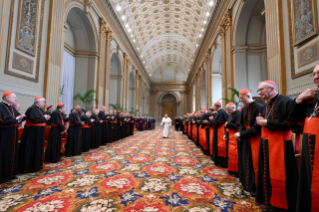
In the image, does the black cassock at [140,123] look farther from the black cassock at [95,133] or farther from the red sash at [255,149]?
the red sash at [255,149]

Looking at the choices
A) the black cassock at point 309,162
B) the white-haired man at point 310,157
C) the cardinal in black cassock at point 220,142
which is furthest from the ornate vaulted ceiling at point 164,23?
the black cassock at point 309,162

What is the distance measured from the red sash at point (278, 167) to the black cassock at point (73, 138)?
4943 mm

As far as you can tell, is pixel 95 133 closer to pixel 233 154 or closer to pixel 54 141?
pixel 54 141

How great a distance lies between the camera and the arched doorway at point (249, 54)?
7594mm

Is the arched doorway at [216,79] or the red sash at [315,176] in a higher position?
the arched doorway at [216,79]

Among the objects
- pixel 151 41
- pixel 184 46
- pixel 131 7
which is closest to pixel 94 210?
pixel 131 7

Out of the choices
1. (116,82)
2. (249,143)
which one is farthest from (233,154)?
(116,82)

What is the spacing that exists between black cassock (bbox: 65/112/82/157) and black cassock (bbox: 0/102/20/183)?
2018 mm

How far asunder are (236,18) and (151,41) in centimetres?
1343

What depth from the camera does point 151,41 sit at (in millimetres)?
19859

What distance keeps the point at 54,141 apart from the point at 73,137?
925 mm

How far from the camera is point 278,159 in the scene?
73.9 inches

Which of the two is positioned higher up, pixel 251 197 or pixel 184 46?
pixel 184 46

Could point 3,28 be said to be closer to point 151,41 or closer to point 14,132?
point 14,132
